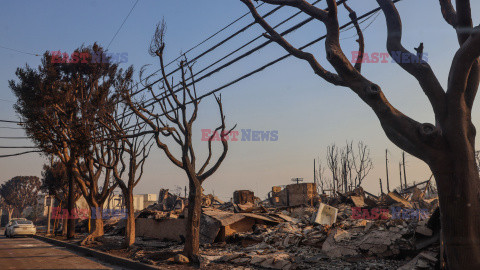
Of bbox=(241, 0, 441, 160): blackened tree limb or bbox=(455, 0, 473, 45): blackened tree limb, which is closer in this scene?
bbox=(241, 0, 441, 160): blackened tree limb

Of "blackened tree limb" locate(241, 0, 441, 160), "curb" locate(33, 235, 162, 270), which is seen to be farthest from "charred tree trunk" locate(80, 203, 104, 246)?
"blackened tree limb" locate(241, 0, 441, 160)

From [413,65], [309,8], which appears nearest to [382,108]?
[413,65]

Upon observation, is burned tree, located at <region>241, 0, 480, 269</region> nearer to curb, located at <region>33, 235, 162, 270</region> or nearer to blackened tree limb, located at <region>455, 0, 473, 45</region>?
blackened tree limb, located at <region>455, 0, 473, 45</region>

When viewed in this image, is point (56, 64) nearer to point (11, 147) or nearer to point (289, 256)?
point (11, 147)

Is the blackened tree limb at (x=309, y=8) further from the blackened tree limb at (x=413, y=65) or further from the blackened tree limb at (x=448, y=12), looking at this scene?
the blackened tree limb at (x=448, y=12)

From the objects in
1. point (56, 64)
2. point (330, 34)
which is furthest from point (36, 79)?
point (330, 34)

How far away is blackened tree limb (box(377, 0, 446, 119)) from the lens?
17.2ft

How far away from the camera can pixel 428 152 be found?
195 inches

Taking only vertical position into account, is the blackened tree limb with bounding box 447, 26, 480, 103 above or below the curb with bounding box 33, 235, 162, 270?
above

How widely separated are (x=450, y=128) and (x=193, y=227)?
26.7ft

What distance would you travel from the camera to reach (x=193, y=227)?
11.3m

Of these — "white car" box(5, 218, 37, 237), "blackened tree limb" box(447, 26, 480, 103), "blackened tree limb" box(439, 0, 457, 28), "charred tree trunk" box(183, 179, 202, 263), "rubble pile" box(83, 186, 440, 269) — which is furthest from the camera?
"white car" box(5, 218, 37, 237)

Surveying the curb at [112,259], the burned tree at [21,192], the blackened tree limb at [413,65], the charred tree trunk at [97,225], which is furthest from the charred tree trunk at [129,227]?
the burned tree at [21,192]
